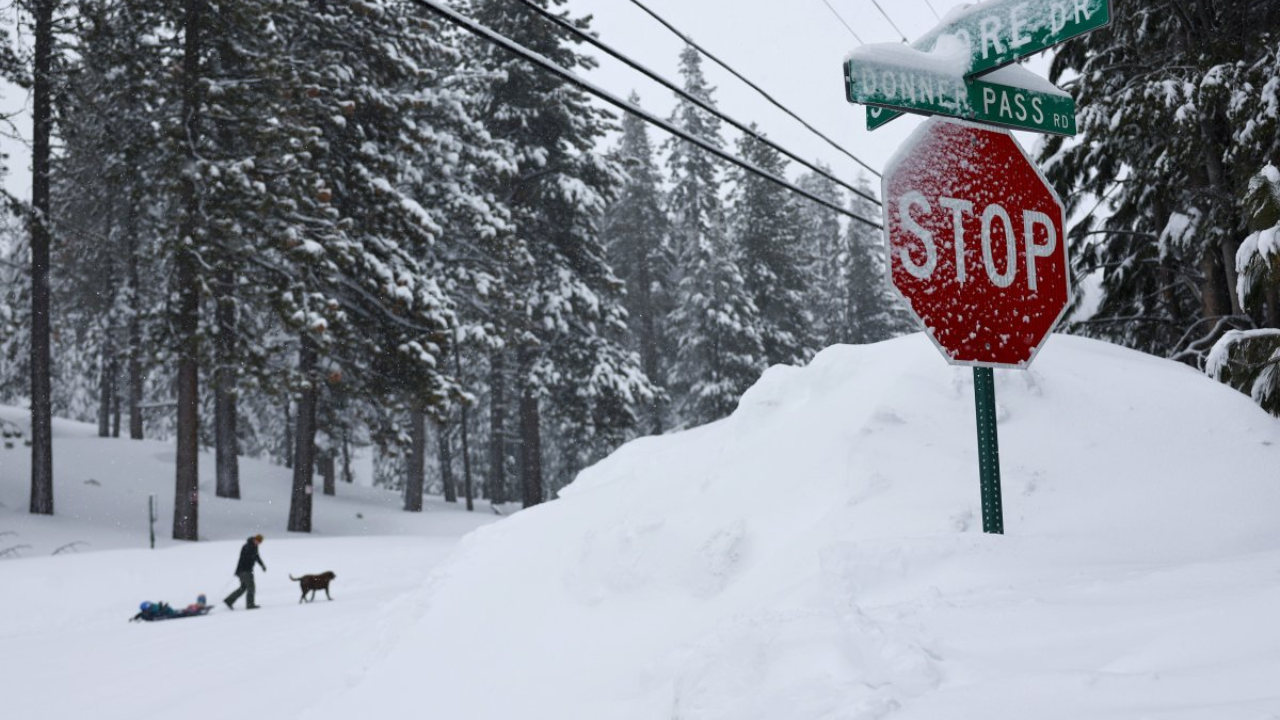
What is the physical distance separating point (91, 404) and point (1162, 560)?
240 ft

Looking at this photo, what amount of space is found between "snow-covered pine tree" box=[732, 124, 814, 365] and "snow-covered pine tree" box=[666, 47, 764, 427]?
1.20 metres

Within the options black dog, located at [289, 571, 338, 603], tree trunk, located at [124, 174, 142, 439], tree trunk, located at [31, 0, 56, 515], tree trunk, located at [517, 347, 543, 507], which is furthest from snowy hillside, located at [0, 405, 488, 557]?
black dog, located at [289, 571, 338, 603]

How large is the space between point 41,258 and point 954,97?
2260 cm

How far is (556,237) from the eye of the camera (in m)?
28.0

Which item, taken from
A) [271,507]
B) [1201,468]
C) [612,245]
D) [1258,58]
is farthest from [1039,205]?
[612,245]

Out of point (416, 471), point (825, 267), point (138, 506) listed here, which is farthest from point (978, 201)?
point (825, 267)

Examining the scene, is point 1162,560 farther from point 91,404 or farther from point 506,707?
point 91,404

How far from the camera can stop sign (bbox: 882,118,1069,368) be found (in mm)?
4996

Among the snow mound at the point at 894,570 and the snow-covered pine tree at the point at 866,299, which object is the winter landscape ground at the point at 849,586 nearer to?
the snow mound at the point at 894,570

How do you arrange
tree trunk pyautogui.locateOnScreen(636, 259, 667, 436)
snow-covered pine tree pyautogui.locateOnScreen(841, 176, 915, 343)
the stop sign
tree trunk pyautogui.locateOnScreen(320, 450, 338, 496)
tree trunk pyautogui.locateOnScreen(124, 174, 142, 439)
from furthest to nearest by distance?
snow-covered pine tree pyautogui.locateOnScreen(841, 176, 915, 343), tree trunk pyautogui.locateOnScreen(636, 259, 667, 436), tree trunk pyautogui.locateOnScreen(320, 450, 338, 496), tree trunk pyautogui.locateOnScreen(124, 174, 142, 439), the stop sign

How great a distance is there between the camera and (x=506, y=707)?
625 centimetres

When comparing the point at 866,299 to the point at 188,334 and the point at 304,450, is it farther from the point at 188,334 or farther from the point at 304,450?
the point at 188,334

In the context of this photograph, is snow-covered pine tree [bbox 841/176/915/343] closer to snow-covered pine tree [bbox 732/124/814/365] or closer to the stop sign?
snow-covered pine tree [bbox 732/124/814/365]

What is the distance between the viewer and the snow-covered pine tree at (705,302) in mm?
36656
